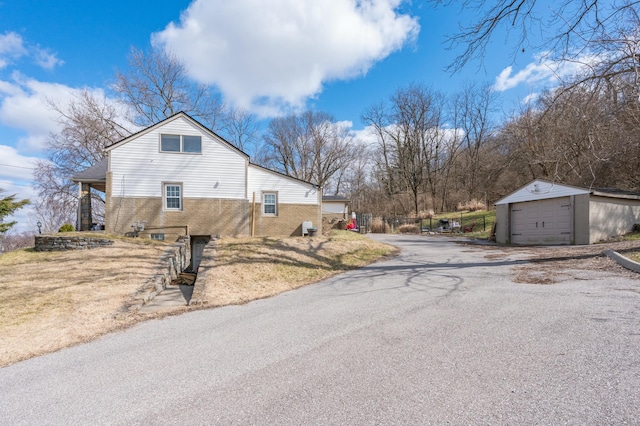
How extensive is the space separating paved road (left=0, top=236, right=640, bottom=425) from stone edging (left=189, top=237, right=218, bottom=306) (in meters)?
1.19

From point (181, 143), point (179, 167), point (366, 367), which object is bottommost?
point (366, 367)

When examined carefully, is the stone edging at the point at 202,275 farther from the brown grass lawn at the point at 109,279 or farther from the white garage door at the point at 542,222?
the white garage door at the point at 542,222

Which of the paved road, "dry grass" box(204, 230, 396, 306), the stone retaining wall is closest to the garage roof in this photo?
"dry grass" box(204, 230, 396, 306)

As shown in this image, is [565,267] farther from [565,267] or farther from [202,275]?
[202,275]

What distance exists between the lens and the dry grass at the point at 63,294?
512cm

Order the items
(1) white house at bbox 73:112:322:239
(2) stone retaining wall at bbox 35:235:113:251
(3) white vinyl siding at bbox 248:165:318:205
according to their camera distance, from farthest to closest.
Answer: (3) white vinyl siding at bbox 248:165:318:205
(1) white house at bbox 73:112:322:239
(2) stone retaining wall at bbox 35:235:113:251

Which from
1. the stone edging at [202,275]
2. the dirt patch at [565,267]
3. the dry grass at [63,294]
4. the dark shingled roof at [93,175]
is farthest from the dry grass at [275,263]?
the dark shingled roof at [93,175]

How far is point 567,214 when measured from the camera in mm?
14766

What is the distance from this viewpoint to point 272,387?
3.05 meters

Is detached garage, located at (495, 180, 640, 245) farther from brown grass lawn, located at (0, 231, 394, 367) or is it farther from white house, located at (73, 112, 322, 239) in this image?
white house, located at (73, 112, 322, 239)

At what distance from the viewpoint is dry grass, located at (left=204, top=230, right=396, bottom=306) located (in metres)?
7.92

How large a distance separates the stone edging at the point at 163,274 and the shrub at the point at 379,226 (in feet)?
59.8

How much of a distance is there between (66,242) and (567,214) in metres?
21.5

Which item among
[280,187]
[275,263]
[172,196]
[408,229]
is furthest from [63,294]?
[408,229]
